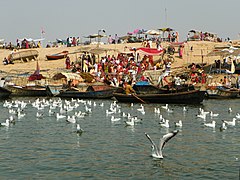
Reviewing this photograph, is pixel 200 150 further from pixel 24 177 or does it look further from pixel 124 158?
pixel 24 177

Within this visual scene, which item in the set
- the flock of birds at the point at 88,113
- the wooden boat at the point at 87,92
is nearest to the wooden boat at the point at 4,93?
the wooden boat at the point at 87,92

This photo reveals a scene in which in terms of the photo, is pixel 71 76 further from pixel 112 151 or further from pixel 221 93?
pixel 112 151

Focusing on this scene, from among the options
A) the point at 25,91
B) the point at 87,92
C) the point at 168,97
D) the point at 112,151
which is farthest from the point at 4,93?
the point at 112,151

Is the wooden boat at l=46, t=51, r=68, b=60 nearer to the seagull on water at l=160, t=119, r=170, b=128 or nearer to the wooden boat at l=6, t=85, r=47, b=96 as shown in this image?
the wooden boat at l=6, t=85, r=47, b=96

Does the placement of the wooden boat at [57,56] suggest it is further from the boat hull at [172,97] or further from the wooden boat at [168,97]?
the boat hull at [172,97]

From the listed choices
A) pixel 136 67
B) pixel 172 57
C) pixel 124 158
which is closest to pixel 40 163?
pixel 124 158

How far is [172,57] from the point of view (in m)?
48.0

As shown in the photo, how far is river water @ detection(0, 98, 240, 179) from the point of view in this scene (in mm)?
14219

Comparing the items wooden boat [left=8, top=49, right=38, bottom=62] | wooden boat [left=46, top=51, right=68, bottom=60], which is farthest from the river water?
wooden boat [left=8, top=49, right=38, bottom=62]

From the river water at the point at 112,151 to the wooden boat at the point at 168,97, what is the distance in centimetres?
605

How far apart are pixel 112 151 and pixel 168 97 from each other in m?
15.5

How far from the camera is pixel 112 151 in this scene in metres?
16.9

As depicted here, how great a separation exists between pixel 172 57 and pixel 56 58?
512 inches

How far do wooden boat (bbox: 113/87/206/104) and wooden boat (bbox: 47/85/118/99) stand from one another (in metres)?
3.00
